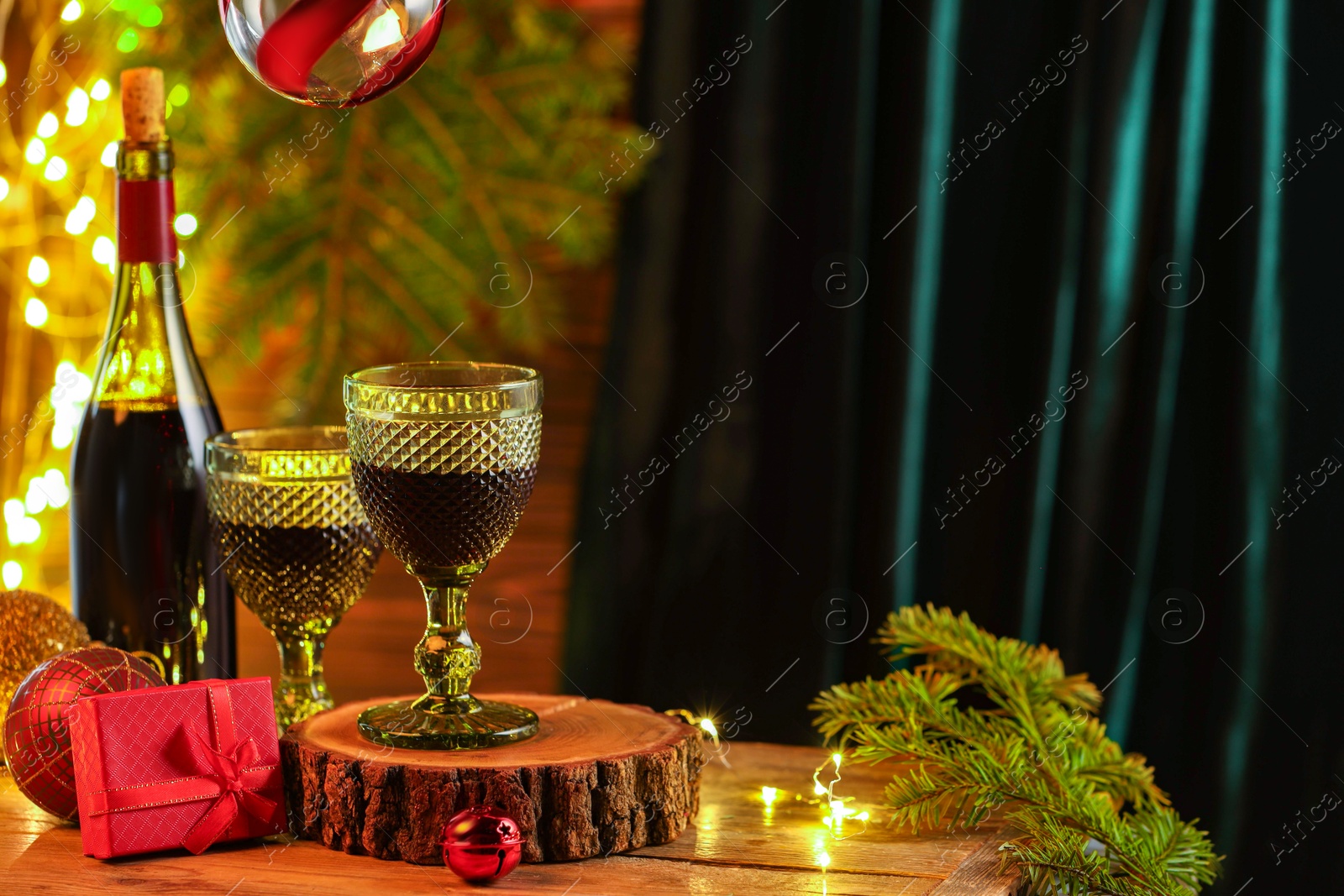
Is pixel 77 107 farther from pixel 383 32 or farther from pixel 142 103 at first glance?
pixel 383 32

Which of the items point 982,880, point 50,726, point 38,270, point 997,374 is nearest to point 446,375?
point 50,726

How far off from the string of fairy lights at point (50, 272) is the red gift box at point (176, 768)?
985 mm

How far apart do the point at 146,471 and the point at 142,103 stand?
298 mm

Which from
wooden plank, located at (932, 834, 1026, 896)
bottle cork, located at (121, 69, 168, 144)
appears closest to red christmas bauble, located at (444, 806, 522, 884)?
wooden plank, located at (932, 834, 1026, 896)

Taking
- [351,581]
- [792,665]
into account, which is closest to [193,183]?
[351,581]

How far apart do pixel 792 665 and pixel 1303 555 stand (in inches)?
21.4

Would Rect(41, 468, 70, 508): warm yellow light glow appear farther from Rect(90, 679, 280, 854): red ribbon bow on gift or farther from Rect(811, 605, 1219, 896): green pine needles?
Rect(811, 605, 1219, 896): green pine needles

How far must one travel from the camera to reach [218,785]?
3.06 feet

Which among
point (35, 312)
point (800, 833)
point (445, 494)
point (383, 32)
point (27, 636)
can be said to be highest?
point (383, 32)

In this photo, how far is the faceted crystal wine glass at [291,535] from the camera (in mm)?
1068

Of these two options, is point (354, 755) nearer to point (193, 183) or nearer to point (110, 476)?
point (110, 476)

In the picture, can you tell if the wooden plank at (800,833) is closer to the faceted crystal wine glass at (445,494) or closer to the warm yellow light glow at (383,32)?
the faceted crystal wine glass at (445,494)

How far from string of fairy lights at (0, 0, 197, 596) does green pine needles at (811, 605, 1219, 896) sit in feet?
3.92

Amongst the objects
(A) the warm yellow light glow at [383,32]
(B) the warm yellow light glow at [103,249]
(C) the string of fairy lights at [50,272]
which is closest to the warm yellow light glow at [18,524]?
(C) the string of fairy lights at [50,272]
